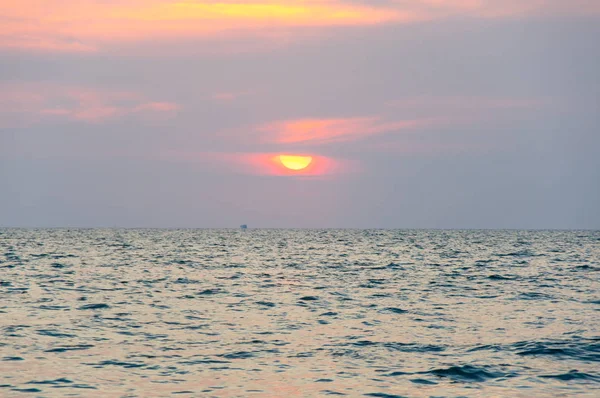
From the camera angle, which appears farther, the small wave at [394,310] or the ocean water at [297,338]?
the small wave at [394,310]

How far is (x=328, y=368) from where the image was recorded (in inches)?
784

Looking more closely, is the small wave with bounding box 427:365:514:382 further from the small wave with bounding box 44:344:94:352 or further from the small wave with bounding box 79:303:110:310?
the small wave with bounding box 79:303:110:310

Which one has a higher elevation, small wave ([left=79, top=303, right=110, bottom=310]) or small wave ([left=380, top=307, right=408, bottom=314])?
small wave ([left=79, top=303, right=110, bottom=310])

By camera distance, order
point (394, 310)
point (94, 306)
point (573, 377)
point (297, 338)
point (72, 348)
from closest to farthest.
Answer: point (573, 377) < point (72, 348) < point (297, 338) < point (394, 310) < point (94, 306)

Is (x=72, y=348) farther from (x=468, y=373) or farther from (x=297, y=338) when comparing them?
(x=468, y=373)

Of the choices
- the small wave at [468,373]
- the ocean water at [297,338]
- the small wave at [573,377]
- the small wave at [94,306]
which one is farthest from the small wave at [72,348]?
the small wave at [573,377]

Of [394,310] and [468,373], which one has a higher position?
[394,310]

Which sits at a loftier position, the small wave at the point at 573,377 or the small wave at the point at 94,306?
the small wave at the point at 94,306

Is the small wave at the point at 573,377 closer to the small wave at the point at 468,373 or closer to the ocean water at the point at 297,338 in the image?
the ocean water at the point at 297,338

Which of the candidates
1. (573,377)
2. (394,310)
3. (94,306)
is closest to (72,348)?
(94,306)

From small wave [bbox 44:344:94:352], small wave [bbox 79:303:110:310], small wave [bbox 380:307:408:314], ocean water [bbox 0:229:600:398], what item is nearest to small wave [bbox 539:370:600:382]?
ocean water [bbox 0:229:600:398]

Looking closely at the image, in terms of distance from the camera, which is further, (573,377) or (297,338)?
(297,338)

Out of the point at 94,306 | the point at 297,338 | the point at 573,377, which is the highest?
the point at 94,306

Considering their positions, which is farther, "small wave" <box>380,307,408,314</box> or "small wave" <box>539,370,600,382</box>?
"small wave" <box>380,307,408,314</box>
